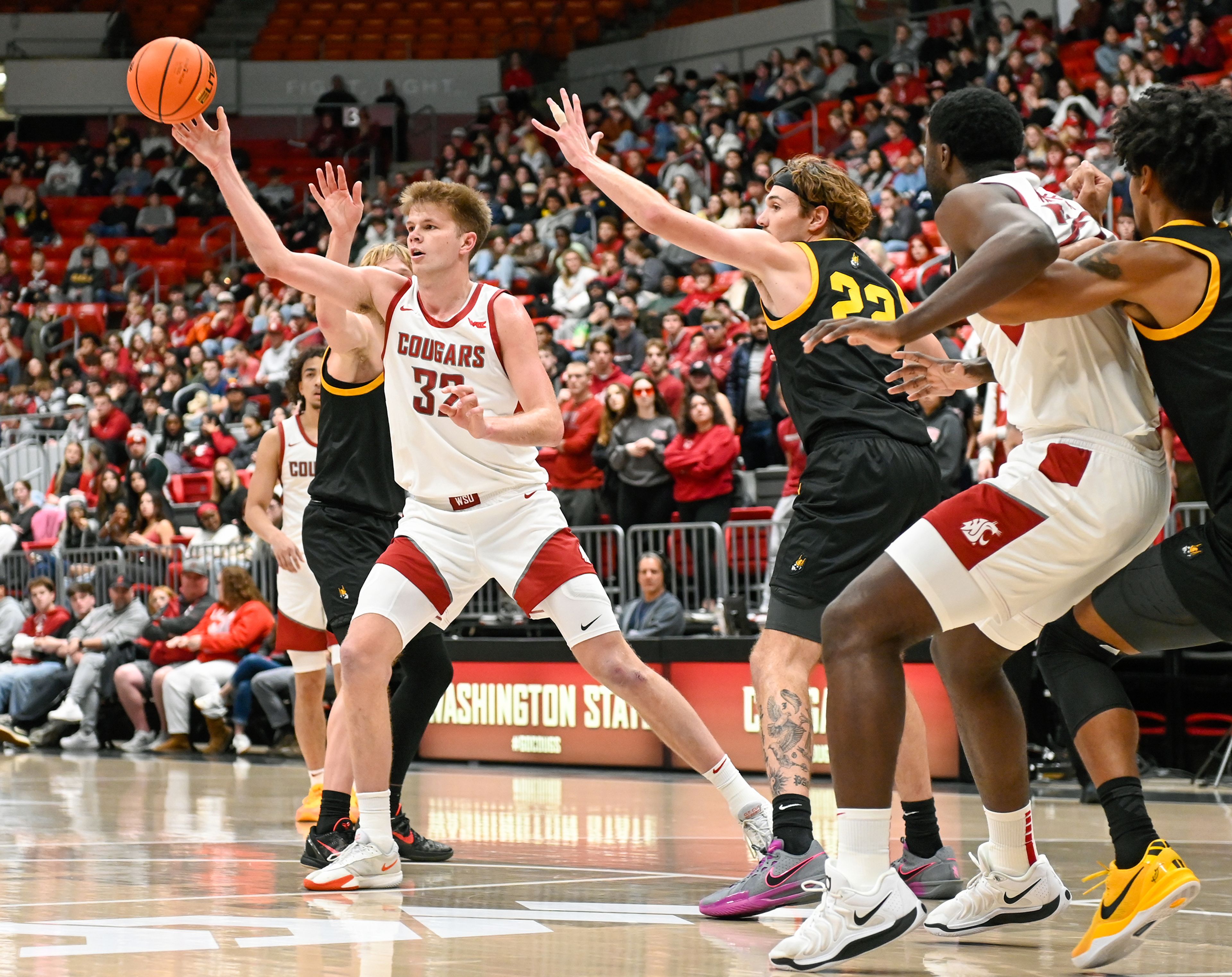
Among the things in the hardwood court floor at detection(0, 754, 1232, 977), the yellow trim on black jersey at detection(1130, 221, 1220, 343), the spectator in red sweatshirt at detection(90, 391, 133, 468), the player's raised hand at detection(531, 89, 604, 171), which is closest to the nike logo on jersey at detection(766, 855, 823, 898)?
the hardwood court floor at detection(0, 754, 1232, 977)

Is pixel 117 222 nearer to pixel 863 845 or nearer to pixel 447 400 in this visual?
pixel 447 400

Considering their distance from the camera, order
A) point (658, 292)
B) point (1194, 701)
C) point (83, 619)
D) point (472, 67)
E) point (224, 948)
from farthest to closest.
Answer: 1. point (472, 67)
2. point (658, 292)
3. point (83, 619)
4. point (1194, 701)
5. point (224, 948)

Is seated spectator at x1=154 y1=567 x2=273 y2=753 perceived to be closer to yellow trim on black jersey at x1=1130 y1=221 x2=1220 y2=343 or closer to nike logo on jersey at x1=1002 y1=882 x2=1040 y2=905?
nike logo on jersey at x1=1002 y1=882 x2=1040 y2=905

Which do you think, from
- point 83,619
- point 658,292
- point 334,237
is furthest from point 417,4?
point 334,237

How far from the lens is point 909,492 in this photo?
16.8 feet

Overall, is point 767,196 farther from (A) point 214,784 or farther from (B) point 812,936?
(A) point 214,784

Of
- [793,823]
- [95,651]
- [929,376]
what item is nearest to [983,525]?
[929,376]

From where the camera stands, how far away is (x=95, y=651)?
48.0 ft

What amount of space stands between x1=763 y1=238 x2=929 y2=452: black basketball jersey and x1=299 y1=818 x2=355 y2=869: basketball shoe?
2.16 meters

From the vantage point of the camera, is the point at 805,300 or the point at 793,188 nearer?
the point at 805,300

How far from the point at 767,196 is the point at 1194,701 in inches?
214

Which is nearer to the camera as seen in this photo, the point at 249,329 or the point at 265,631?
the point at 265,631

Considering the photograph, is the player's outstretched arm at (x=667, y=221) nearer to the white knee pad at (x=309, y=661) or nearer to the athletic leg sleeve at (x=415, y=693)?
the athletic leg sleeve at (x=415, y=693)

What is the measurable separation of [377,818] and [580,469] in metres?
7.57
